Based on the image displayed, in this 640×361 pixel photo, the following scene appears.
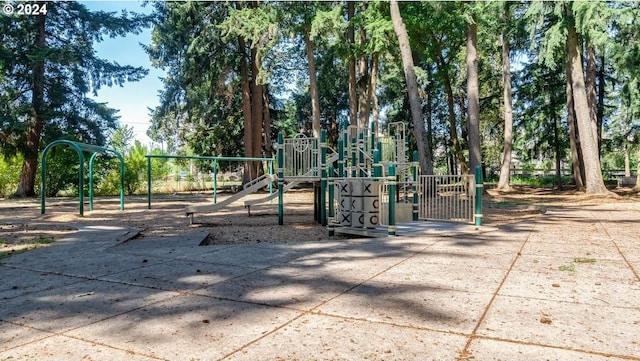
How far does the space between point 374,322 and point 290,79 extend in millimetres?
37529

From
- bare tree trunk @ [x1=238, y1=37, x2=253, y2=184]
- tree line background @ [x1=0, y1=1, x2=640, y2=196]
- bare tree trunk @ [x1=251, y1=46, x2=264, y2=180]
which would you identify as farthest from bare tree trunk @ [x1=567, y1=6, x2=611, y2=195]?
bare tree trunk @ [x1=238, y1=37, x2=253, y2=184]

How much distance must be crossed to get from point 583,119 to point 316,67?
46.3ft

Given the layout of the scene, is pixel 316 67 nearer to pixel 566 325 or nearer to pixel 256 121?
pixel 256 121

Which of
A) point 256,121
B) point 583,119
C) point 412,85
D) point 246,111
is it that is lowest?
point 583,119

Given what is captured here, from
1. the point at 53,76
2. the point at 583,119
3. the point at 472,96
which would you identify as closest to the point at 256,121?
the point at 53,76

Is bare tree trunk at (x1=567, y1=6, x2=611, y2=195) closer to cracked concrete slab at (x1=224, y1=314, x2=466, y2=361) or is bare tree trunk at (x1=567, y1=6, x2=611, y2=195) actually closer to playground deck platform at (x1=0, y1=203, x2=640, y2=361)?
playground deck platform at (x1=0, y1=203, x2=640, y2=361)

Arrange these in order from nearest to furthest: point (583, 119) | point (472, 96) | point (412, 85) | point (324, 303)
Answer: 1. point (324, 303)
2. point (412, 85)
3. point (472, 96)
4. point (583, 119)

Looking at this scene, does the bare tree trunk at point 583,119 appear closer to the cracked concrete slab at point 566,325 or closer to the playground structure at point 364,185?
the playground structure at point 364,185

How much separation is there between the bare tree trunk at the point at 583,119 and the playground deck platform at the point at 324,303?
1342 centimetres

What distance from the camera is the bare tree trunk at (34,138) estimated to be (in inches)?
859

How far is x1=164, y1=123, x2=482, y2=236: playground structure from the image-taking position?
314 inches

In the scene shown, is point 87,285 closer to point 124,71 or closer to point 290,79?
point 124,71

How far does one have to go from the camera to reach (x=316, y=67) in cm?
2617

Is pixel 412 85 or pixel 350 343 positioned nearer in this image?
pixel 350 343
